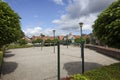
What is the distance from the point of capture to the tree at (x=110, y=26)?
8.84 m

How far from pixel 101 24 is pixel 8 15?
5.52 metres

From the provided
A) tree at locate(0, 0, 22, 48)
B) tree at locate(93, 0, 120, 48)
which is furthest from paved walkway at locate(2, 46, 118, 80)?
tree at locate(93, 0, 120, 48)

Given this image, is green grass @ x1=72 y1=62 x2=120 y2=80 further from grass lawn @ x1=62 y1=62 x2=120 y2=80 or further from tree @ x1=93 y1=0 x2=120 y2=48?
tree @ x1=93 y1=0 x2=120 y2=48

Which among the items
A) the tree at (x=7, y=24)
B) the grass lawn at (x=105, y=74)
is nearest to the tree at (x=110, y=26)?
the grass lawn at (x=105, y=74)

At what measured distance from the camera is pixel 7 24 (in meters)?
9.98

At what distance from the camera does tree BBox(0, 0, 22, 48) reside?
9.77 metres

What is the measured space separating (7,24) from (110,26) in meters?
5.71

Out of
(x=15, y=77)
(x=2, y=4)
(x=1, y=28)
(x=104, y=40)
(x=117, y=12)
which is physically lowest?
(x=15, y=77)

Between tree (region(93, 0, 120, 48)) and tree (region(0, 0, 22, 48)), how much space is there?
16.3ft

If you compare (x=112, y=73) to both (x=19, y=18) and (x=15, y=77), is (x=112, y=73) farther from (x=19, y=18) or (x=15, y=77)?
(x=19, y=18)

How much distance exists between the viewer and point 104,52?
856 inches

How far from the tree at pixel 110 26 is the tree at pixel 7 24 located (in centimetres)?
497

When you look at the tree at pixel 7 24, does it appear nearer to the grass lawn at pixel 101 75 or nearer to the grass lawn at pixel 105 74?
the grass lawn at pixel 101 75

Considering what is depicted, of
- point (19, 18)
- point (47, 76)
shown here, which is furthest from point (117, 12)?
point (19, 18)
